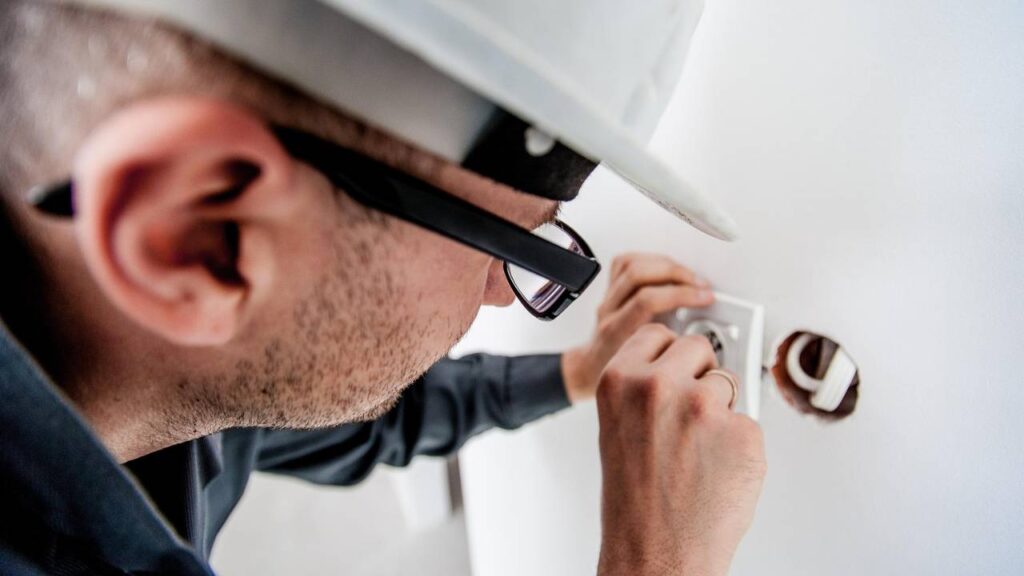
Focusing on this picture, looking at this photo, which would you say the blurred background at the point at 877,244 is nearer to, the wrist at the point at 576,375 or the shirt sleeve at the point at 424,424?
the wrist at the point at 576,375

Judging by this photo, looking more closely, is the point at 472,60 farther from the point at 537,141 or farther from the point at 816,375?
the point at 816,375

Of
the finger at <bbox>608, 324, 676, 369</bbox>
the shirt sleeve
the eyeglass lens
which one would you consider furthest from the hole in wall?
the shirt sleeve

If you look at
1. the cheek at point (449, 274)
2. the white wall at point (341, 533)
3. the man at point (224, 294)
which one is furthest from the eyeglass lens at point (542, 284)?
the white wall at point (341, 533)

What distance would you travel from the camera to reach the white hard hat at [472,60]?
0.96ft

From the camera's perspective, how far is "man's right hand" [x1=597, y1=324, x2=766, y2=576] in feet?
1.73

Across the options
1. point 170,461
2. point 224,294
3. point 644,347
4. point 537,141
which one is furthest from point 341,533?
point 537,141

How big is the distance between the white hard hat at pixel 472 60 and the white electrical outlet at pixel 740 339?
0.29 metres

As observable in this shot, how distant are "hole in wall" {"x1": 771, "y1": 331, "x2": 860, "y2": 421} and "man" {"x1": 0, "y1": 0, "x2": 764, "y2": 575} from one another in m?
0.08

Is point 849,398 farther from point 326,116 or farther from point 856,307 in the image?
point 326,116

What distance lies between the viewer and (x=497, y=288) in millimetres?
613

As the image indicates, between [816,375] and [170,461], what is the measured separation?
27.6 inches

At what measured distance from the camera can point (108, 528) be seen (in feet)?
1.60

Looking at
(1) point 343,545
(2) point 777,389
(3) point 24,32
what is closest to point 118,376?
(3) point 24,32

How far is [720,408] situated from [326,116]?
1.36 feet
